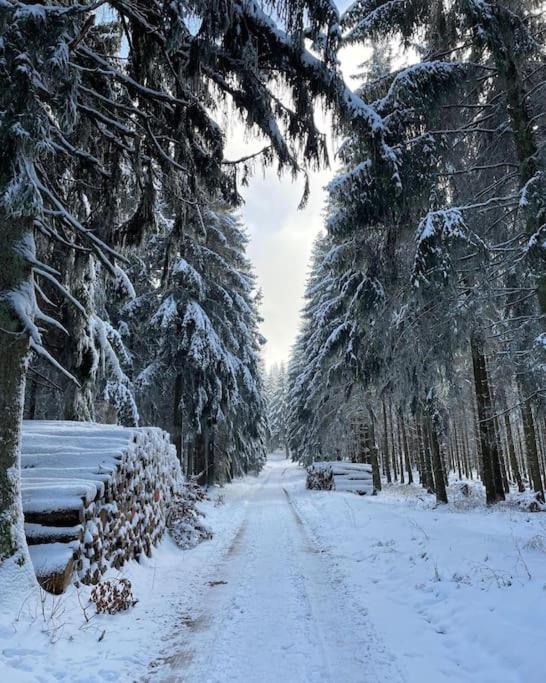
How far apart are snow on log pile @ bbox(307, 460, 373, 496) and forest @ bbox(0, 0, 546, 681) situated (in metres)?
5.68

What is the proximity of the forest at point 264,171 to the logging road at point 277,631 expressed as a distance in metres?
0.40

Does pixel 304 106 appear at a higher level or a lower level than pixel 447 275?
higher

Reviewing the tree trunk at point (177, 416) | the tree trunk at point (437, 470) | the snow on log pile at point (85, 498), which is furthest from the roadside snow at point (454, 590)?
the tree trunk at point (177, 416)

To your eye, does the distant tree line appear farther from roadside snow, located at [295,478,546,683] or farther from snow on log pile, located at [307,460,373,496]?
snow on log pile, located at [307,460,373,496]

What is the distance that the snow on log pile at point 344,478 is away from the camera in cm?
1945

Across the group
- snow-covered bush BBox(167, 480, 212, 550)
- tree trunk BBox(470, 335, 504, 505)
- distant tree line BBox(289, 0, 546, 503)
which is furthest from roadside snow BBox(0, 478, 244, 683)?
tree trunk BBox(470, 335, 504, 505)

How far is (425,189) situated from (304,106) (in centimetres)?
441

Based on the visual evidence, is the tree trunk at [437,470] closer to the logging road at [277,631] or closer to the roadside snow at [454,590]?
the roadside snow at [454,590]

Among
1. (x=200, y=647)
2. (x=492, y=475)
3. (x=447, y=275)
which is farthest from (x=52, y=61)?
(x=492, y=475)

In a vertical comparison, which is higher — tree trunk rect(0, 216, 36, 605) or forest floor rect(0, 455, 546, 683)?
tree trunk rect(0, 216, 36, 605)

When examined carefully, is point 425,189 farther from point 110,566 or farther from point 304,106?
point 110,566

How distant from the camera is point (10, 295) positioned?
4066 mm

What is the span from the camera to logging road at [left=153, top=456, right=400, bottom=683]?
3.32 m

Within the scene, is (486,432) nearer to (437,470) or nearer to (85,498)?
(437,470)
